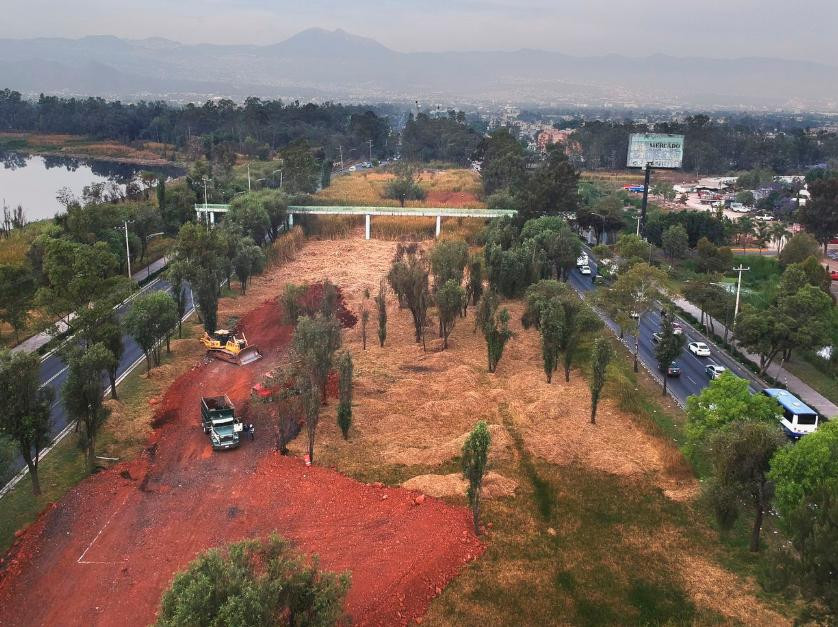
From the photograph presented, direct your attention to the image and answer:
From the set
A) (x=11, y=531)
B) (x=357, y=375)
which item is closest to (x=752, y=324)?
(x=357, y=375)

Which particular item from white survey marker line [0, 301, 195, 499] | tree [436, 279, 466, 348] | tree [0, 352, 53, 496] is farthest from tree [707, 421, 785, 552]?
white survey marker line [0, 301, 195, 499]

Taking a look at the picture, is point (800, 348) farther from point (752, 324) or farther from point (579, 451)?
point (579, 451)

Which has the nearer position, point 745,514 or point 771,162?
point 745,514

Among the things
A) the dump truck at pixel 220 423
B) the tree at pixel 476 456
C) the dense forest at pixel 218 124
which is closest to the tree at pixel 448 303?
the dump truck at pixel 220 423

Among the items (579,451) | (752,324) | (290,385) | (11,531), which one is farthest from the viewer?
(752,324)

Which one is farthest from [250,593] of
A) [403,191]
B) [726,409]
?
[403,191]

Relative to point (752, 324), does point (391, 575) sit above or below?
below

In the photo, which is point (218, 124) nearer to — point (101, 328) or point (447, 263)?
point (447, 263)

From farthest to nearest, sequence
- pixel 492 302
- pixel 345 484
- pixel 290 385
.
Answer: pixel 492 302 → pixel 290 385 → pixel 345 484
